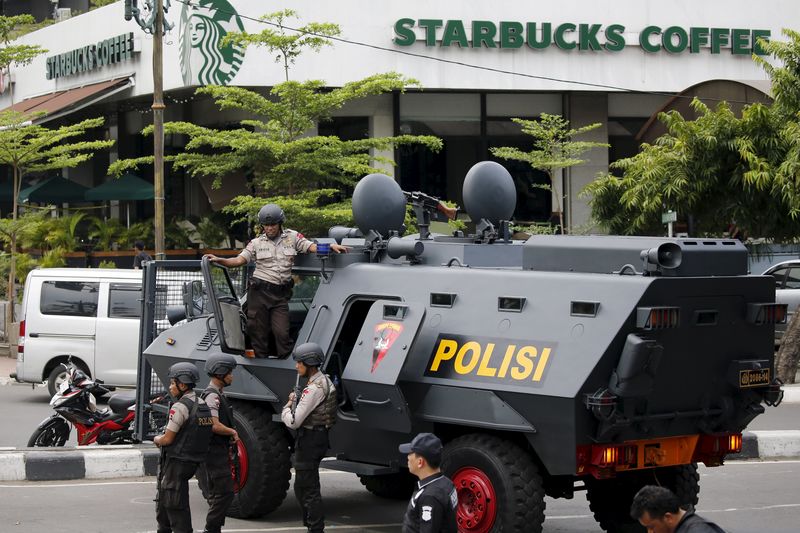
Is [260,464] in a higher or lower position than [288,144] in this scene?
lower

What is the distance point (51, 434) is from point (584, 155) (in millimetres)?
21021

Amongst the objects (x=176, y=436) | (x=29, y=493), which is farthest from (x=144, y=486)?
(x=176, y=436)

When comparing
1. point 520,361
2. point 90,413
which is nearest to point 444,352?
point 520,361

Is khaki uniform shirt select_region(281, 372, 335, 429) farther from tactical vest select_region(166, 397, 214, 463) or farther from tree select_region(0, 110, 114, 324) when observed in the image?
tree select_region(0, 110, 114, 324)

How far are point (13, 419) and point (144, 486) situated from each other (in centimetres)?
570

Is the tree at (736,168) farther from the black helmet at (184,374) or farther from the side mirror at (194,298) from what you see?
the black helmet at (184,374)

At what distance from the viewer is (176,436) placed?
332 inches

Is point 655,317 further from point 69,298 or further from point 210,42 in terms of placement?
point 210,42

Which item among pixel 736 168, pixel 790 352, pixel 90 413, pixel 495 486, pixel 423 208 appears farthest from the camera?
pixel 736 168

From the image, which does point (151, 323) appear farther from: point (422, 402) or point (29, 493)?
point (422, 402)

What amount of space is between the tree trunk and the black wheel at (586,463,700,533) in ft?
32.4

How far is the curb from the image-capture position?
11789 mm

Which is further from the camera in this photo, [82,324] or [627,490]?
[82,324]

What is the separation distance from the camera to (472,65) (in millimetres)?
29984
